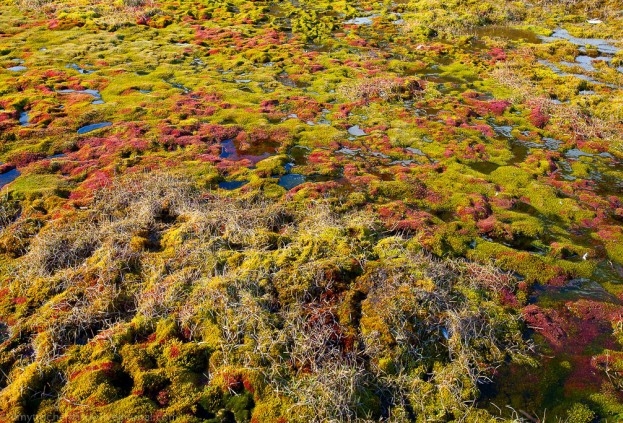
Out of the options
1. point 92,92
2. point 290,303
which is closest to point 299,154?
point 290,303

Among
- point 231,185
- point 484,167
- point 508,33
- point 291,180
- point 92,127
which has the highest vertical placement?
point 508,33

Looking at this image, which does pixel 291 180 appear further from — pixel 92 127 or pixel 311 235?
pixel 92 127

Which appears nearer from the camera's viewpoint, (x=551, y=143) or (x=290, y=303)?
(x=290, y=303)

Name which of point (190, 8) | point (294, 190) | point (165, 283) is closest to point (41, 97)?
point (294, 190)

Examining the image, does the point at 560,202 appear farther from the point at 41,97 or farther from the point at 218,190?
the point at 41,97

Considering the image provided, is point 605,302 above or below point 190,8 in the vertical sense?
below

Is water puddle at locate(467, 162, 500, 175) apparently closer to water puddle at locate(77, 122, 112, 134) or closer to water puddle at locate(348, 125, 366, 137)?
water puddle at locate(348, 125, 366, 137)

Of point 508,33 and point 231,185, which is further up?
point 508,33
